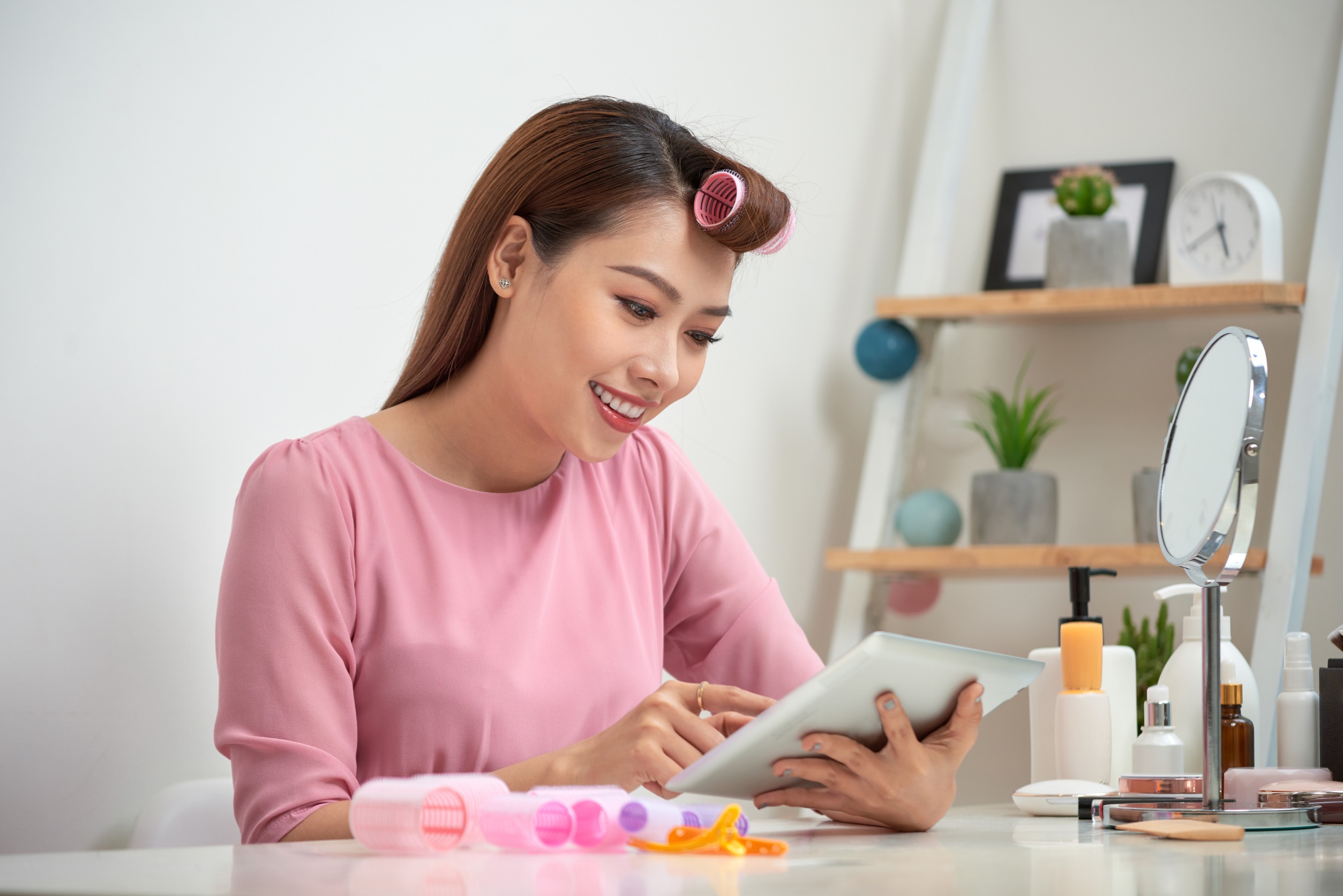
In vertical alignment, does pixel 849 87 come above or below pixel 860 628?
above

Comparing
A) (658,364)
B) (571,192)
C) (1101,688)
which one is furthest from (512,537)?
(1101,688)

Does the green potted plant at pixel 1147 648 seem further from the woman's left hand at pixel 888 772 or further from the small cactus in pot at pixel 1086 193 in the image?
the woman's left hand at pixel 888 772

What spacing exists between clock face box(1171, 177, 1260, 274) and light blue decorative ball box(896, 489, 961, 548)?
0.63 m

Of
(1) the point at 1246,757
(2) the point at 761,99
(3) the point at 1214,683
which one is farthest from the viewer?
(2) the point at 761,99

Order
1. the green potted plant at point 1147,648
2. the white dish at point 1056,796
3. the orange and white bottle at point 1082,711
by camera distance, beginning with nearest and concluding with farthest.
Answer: the white dish at point 1056,796
the orange and white bottle at point 1082,711
the green potted plant at point 1147,648

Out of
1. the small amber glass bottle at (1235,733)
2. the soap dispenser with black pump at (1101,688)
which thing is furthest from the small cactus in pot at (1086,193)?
the small amber glass bottle at (1235,733)

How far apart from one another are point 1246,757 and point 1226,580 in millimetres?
284

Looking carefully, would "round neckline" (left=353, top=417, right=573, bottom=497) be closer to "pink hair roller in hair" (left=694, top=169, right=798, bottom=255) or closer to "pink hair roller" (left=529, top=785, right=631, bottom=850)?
"pink hair roller in hair" (left=694, top=169, right=798, bottom=255)

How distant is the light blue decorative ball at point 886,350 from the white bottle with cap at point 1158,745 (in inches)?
52.4

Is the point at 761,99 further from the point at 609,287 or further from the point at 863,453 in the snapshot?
the point at 609,287

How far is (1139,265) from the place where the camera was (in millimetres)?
2539

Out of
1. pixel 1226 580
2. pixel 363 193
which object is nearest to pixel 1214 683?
pixel 1226 580

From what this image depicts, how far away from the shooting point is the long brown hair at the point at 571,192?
49.2 inches

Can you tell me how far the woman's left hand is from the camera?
3.17ft
